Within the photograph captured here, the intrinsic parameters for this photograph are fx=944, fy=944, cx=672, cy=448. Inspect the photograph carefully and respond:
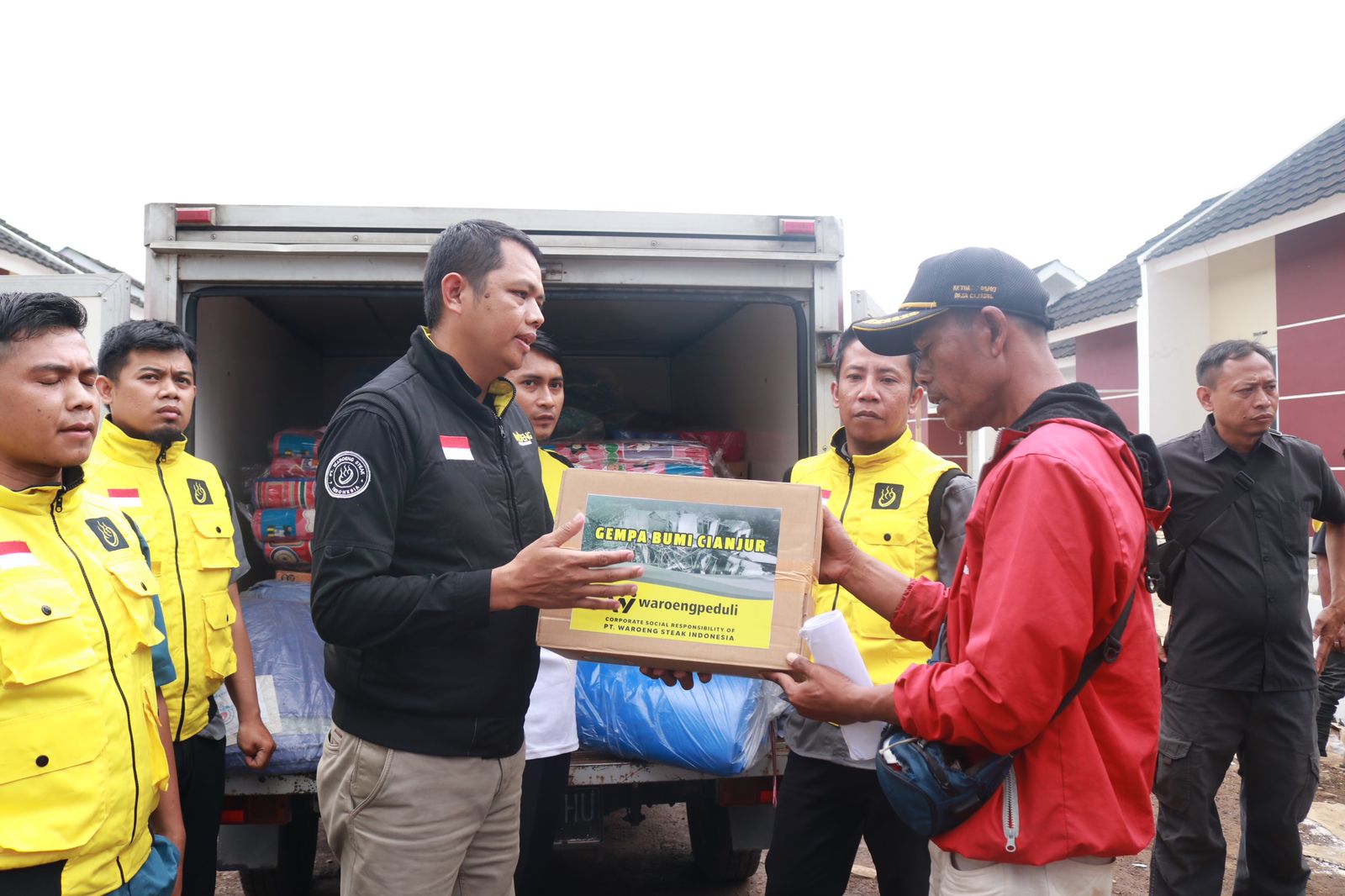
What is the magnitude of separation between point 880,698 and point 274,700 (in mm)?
2132

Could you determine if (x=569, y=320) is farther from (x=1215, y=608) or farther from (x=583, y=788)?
(x=1215, y=608)

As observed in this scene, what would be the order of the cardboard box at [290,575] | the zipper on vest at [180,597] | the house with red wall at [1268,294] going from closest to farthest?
the zipper on vest at [180,597] < the cardboard box at [290,575] < the house with red wall at [1268,294]

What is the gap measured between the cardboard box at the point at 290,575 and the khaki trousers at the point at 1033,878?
10.5 ft

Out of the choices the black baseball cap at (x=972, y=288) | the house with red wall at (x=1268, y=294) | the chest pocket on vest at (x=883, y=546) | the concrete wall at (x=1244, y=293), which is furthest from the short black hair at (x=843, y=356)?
the concrete wall at (x=1244, y=293)

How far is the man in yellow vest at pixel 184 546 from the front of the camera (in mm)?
2572

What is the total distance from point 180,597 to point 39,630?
111 cm

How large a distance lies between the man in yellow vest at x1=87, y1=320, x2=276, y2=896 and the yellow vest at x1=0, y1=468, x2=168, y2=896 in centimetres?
80

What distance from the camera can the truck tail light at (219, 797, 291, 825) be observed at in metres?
2.81

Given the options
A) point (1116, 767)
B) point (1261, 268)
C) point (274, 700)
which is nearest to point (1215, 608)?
point (1116, 767)

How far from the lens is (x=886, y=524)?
2652mm

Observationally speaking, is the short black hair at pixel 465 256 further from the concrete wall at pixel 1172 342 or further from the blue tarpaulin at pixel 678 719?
the concrete wall at pixel 1172 342

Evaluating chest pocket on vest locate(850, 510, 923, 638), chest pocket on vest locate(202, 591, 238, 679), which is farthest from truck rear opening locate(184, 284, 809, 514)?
chest pocket on vest locate(202, 591, 238, 679)

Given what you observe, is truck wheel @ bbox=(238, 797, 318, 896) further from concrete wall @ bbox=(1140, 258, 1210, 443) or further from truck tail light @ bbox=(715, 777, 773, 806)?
concrete wall @ bbox=(1140, 258, 1210, 443)

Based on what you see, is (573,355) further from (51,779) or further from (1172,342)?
(1172,342)
